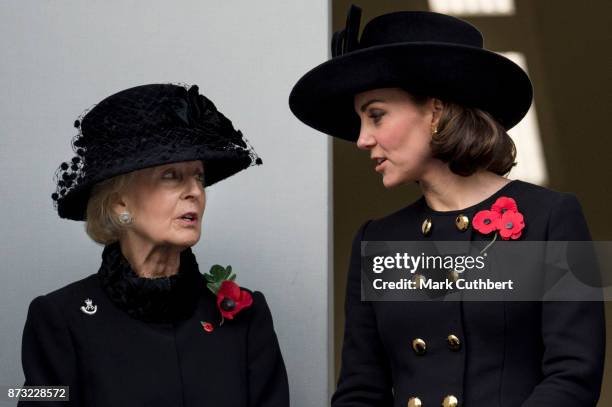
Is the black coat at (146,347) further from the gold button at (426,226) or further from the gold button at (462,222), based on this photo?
the gold button at (462,222)

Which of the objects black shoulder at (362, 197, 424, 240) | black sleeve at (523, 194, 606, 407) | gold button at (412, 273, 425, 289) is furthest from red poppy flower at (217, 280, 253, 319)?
black sleeve at (523, 194, 606, 407)

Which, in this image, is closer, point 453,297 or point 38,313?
point 453,297

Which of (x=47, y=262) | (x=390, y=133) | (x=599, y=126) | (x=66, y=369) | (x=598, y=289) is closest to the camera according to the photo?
(x=598, y=289)

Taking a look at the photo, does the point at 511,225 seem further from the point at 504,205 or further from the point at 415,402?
the point at 415,402

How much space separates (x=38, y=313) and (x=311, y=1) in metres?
1.48

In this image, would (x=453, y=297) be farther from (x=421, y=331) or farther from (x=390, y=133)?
(x=390, y=133)

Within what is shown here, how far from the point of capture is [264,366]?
3.16 m

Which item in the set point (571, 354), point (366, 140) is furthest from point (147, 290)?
point (571, 354)

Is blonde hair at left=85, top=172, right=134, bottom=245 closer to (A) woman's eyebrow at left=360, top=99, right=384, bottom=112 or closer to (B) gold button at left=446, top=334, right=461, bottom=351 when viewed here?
(A) woman's eyebrow at left=360, top=99, right=384, bottom=112

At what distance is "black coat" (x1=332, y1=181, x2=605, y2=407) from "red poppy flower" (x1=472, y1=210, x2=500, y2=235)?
0.02 meters

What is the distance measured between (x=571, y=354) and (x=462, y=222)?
17.2 inches

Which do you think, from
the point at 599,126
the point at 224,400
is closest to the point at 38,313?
the point at 224,400

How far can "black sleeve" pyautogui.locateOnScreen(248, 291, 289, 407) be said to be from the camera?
3139mm

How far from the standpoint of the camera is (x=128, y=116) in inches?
120
